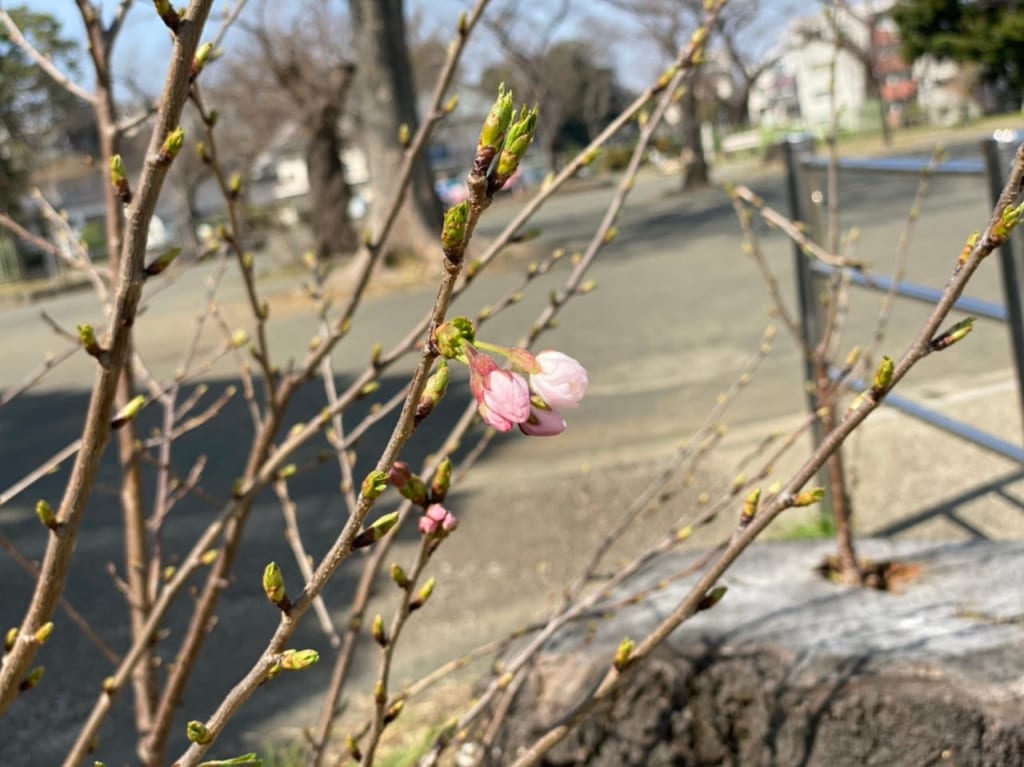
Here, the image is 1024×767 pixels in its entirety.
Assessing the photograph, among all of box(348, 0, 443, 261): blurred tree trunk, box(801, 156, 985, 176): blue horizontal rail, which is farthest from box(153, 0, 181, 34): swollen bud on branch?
box(348, 0, 443, 261): blurred tree trunk

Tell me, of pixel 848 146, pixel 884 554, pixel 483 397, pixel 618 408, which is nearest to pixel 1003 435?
pixel 618 408

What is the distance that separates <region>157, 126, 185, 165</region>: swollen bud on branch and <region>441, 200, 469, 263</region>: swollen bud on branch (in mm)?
462

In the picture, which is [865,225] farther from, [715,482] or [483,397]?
[483,397]

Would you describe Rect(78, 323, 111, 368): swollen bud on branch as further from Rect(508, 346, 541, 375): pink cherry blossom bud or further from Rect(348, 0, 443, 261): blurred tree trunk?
Rect(348, 0, 443, 261): blurred tree trunk

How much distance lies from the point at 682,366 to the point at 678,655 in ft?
16.4

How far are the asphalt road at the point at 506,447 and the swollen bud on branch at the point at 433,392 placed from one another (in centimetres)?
201

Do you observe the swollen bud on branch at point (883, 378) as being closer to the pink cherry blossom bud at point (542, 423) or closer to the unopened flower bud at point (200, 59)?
the pink cherry blossom bud at point (542, 423)

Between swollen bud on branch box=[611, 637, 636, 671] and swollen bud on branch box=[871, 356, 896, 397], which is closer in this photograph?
swollen bud on branch box=[871, 356, 896, 397]

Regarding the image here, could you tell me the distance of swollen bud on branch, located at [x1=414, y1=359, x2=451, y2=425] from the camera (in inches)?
29.4

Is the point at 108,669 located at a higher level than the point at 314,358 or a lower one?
lower

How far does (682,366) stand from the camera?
6.96 m

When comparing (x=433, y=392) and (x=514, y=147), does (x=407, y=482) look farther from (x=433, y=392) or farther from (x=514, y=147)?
(x=514, y=147)

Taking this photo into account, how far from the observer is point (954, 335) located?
3.02ft

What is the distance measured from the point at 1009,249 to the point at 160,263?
2.05 meters
